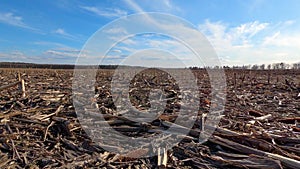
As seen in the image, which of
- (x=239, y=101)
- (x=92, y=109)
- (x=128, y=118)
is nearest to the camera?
(x=128, y=118)

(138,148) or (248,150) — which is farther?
(138,148)

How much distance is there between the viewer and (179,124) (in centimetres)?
503

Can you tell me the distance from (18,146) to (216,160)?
10.4 ft

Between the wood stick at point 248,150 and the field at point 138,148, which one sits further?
the field at point 138,148

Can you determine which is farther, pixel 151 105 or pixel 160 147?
pixel 151 105

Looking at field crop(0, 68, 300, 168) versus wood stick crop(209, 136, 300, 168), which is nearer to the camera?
wood stick crop(209, 136, 300, 168)

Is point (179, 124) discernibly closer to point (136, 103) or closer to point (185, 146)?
point (185, 146)

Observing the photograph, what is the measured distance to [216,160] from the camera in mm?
3766

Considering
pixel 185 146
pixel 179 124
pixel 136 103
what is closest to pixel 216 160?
pixel 185 146

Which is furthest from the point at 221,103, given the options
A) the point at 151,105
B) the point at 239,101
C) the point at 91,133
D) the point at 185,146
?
the point at 91,133

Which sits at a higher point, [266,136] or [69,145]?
[266,136]

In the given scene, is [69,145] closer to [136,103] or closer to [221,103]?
[136,103]

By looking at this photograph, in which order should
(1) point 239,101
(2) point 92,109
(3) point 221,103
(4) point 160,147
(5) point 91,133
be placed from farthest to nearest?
(1) point 239,101, (3) point 221,103, (2) point 92,109, (5) point 91,133, (4) point 160,147

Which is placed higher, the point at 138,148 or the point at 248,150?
the point at 248,150
